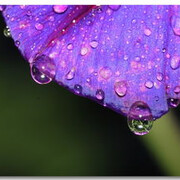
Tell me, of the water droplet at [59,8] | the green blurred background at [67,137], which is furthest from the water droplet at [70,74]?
the green blurred background at [67,137]

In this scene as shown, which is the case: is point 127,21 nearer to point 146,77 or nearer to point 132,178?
point 146,77

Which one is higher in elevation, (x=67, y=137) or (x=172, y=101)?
(x=172, y=101)

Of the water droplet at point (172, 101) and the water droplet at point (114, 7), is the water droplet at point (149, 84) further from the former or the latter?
the water droplet at point (114, 7)

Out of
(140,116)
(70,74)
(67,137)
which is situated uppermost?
(70,74)

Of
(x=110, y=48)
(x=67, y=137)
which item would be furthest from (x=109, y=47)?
(x=67, y=137)

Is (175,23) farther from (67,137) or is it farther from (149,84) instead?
(67,137)

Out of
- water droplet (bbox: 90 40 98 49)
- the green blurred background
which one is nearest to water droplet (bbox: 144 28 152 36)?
water droplet (bbox: 90 40 98 49)

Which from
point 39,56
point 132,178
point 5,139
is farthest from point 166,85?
point 5,139
